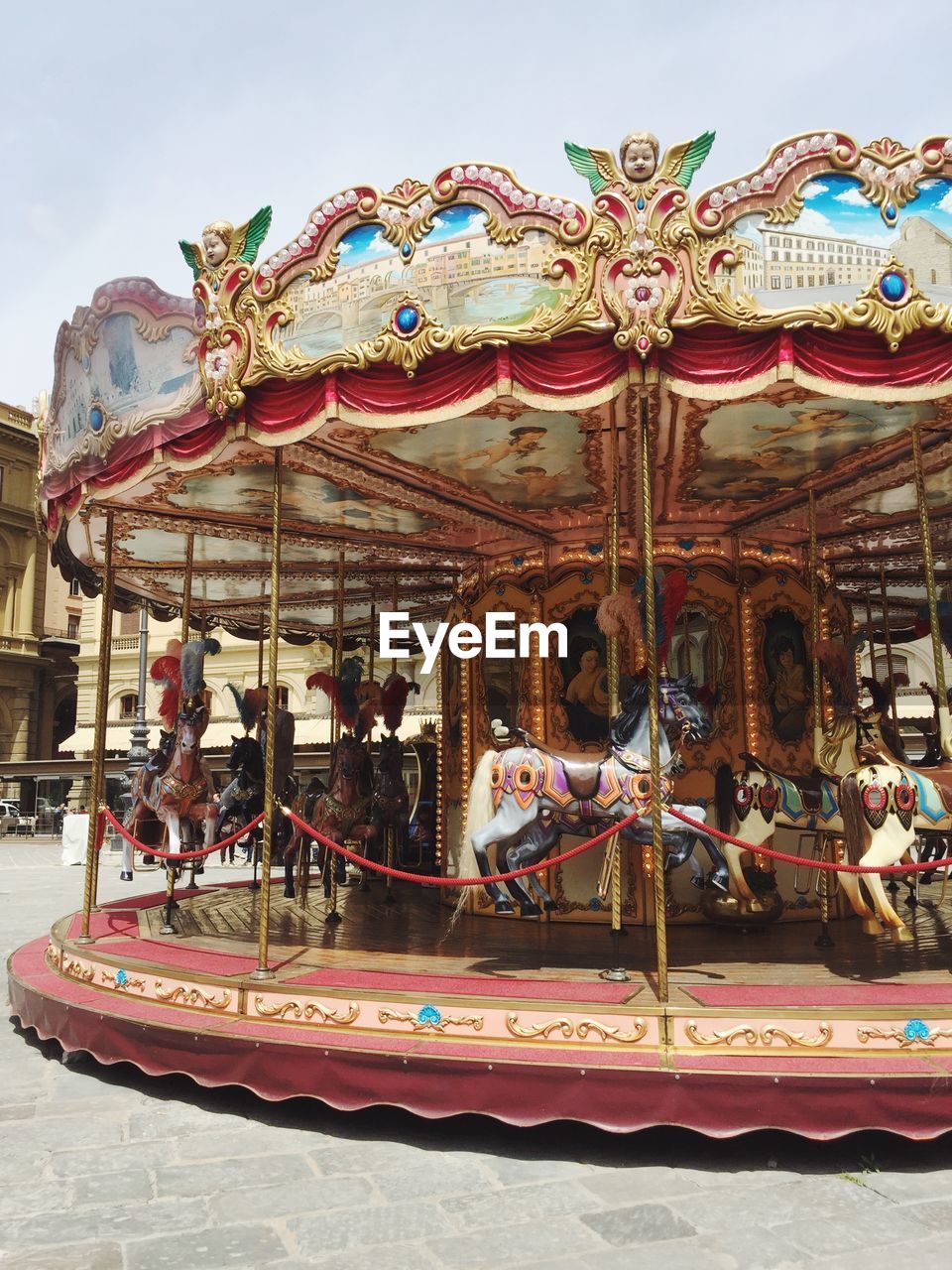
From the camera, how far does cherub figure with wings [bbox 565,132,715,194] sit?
5.17m

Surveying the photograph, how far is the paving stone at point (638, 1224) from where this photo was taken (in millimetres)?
3871

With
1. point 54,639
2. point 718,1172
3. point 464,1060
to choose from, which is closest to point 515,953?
point 464,1060

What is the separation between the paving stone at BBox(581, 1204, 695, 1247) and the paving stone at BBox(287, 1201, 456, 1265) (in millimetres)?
602

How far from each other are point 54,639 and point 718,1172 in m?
47.4

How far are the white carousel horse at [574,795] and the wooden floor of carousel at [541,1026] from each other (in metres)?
0.72

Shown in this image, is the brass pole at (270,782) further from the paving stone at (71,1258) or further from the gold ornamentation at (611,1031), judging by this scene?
the paving stone at (71,1258)

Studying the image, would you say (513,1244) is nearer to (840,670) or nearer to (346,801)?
(840,670)

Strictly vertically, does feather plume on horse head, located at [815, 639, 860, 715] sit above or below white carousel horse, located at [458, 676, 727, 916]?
above

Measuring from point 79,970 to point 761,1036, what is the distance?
4.65 metres

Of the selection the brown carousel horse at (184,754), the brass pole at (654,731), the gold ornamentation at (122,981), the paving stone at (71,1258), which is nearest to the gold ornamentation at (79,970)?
the gold ornamentation at (122,981)

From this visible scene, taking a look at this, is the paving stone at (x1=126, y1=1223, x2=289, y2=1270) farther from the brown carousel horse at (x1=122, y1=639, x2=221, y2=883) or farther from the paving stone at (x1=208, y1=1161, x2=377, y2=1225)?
the brown carousel horse at (x1=122, y1=639, x2=221, y2=883)

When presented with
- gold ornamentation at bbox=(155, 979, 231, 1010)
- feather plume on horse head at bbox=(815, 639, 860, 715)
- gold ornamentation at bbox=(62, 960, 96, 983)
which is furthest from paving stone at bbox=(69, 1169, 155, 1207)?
feather plume on horse head at bbox=(815, 639, 860, 715)

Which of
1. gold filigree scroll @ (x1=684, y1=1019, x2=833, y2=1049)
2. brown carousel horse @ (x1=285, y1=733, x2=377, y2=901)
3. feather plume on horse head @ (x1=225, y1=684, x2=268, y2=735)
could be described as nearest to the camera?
gold filigree scroll @ (x1=684, y1=1019, x2=833, y2=1049)

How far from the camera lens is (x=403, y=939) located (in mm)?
7715
